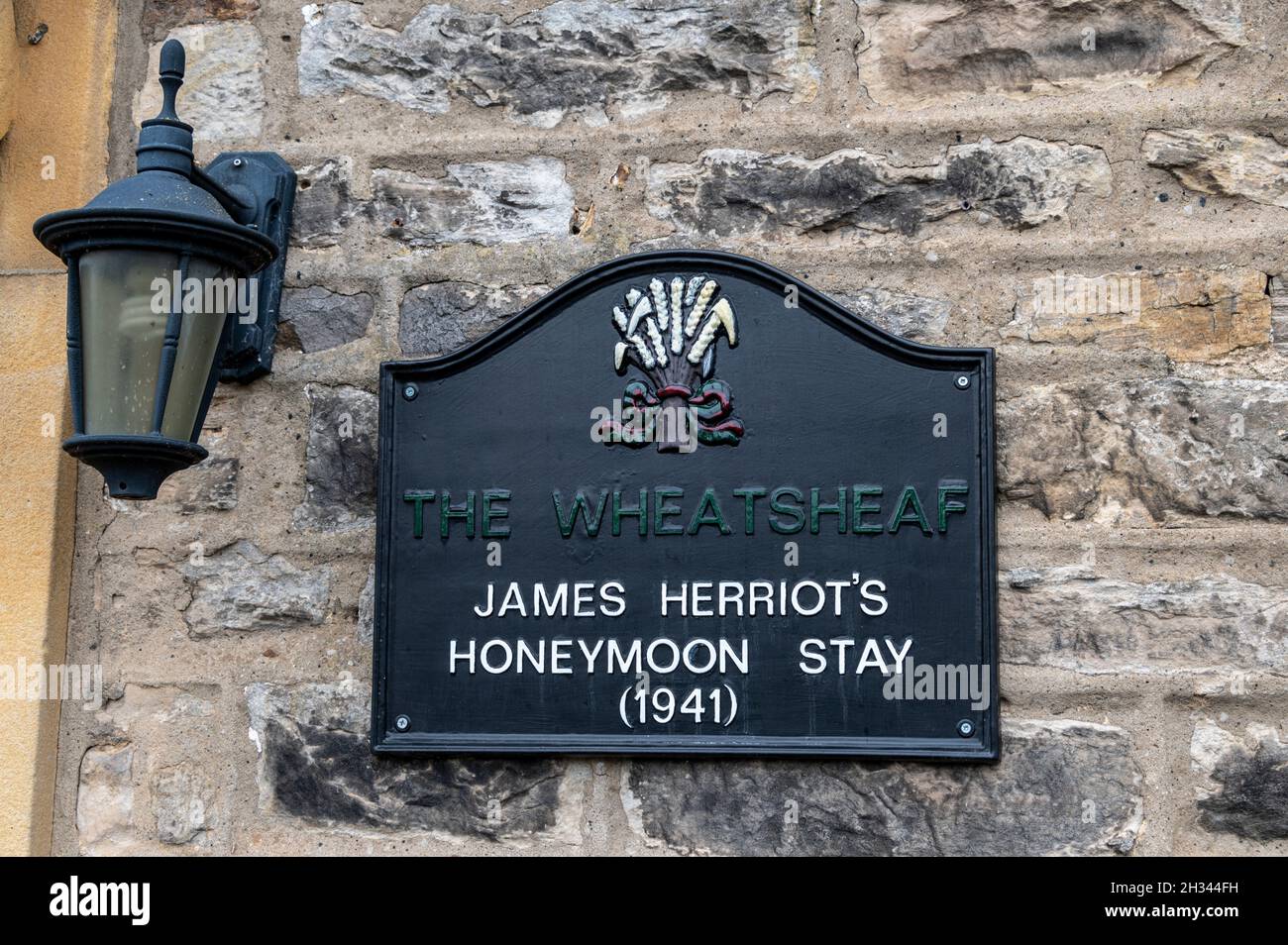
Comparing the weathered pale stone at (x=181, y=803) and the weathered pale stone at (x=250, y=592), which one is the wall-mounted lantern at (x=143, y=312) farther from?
the weathered pale stone at (x=181, y=803)

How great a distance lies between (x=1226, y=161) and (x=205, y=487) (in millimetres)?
1927

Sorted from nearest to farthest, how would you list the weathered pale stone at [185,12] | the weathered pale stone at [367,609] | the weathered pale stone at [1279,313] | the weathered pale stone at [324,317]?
the weathered pale stone at [1279,313] → the weathered pale stone at [367,609] → the weathered pale stone at [324,317] → the weathered pale stone at [185,12]

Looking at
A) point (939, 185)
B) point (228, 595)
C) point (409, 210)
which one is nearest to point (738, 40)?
point (939, 185)

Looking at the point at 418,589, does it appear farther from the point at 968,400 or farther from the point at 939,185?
the point at 939,185

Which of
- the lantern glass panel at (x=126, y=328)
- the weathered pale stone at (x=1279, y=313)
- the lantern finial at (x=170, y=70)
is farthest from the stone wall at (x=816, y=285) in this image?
the lantern glass panel at (x=126, y=328)

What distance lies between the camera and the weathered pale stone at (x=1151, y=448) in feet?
7.59

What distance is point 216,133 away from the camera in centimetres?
265

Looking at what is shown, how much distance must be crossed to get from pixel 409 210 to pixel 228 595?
792 mm

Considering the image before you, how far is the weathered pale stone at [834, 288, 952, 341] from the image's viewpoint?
2416 mm

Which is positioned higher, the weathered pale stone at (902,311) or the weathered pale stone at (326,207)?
the weathered pale stone at (326,207)

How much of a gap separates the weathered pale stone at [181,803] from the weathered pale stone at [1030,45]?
175 centimetres

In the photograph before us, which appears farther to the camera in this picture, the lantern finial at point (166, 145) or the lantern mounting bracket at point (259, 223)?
the lantern mounting bracket at point (259, 223)

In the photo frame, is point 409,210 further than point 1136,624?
Yes

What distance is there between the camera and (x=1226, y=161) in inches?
93.9
